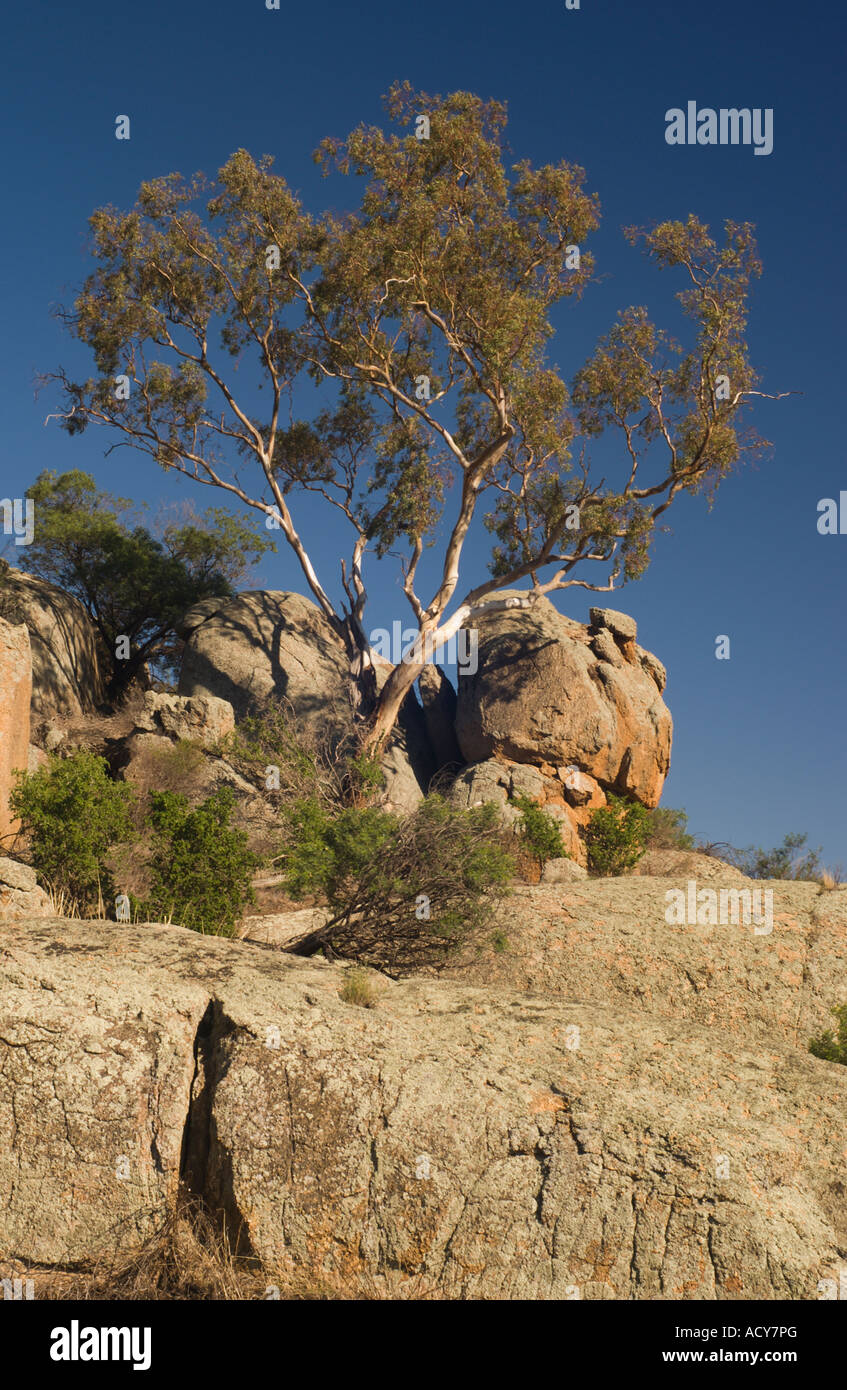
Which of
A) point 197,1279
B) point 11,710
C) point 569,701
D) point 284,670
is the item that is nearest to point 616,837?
point 569,701

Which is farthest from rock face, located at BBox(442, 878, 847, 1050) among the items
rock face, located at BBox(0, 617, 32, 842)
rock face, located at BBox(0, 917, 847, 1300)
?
rock face, located at BBox(0, 617, 32, 842)

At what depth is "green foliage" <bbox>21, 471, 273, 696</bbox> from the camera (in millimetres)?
26453

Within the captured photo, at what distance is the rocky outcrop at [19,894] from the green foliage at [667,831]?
54.6 feet

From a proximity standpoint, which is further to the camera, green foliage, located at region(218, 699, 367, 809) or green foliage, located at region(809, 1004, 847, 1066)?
green foliage, located at region(218, 699, 367, 809)

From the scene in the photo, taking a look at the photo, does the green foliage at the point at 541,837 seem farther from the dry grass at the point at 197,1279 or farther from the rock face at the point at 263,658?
the dry grass at the point at 197,1279

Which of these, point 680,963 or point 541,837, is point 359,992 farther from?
point 541,837

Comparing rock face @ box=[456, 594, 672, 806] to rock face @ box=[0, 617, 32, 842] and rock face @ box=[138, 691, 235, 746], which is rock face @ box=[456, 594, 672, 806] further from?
rock face @ box=[0, 617, 32, 842]

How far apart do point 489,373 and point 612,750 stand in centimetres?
925

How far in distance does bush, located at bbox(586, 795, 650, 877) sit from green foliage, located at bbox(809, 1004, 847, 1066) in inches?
407

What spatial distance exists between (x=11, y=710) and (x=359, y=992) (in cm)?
611

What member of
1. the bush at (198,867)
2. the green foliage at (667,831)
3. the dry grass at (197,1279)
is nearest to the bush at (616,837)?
the green foliage at (667,831)
